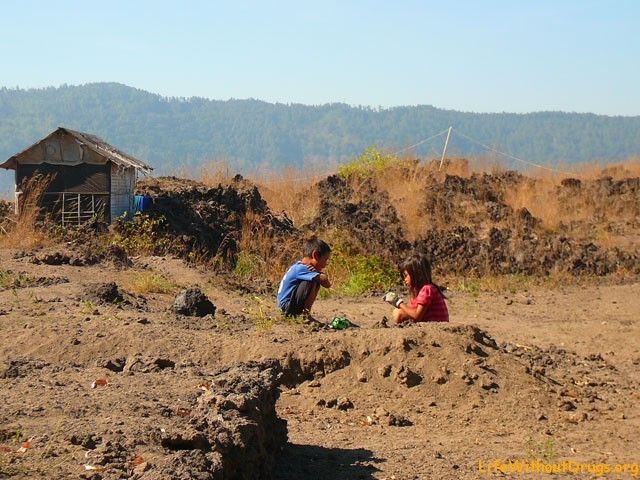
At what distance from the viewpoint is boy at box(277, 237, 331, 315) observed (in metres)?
8.66

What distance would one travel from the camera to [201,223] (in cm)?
1570

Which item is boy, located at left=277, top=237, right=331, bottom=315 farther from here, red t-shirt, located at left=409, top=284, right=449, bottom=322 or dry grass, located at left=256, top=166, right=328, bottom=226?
dry grass, located at left=256, top=166, right=328, bottom=226

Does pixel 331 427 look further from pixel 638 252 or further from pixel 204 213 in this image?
pixel 638 252

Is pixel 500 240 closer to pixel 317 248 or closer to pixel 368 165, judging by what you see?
pixel 368 165

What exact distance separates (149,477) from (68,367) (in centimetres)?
251

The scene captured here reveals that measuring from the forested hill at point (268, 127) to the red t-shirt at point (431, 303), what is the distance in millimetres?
59981

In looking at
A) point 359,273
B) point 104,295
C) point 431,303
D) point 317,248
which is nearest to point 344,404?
point 431,303

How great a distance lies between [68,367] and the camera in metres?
5.93

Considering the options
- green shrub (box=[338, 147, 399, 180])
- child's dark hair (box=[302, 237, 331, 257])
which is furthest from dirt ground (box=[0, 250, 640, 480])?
green shrub (box=[338, 147, 399, 180])

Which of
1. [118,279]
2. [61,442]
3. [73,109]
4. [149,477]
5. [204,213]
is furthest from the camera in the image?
[73,109]

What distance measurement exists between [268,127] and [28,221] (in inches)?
2610

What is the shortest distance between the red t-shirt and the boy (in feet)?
3.32

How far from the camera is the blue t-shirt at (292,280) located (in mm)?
8703

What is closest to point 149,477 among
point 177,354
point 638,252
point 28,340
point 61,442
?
point 61,442
